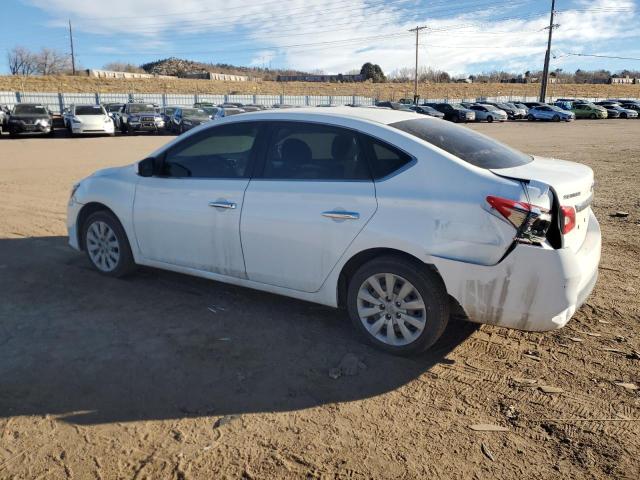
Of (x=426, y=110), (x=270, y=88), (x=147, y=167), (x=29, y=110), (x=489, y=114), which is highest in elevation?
(x=270, y=88)

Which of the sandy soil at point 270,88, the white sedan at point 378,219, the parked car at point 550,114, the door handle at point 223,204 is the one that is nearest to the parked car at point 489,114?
the parked car at point 550,114

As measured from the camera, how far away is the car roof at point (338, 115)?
4.13 m

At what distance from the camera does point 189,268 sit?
15.8ft

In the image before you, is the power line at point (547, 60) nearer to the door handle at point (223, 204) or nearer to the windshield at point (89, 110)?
the windshield at point (89, 110)

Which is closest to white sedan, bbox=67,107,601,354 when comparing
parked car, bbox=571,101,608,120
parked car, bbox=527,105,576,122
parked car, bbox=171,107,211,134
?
parked car, bbox=171,107,211,134

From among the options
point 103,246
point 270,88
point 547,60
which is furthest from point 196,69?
point 103,246

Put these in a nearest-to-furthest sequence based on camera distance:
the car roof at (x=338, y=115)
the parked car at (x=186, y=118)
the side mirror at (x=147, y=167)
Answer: the car roof at (x=338, y=115) < the side mirror at (x=147, y=167) < the parked car at (x=186, y=118)

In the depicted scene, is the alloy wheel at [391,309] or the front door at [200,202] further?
the front door at [200,202]

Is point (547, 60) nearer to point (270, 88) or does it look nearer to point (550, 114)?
point (550, 114)

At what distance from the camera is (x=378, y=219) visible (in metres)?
3.72

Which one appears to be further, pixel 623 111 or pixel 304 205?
pixel 623 111

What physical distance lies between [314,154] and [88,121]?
2496 cm

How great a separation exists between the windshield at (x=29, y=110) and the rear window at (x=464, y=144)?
1077 inches

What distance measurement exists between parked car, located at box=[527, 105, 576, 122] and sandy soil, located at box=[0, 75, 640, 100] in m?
30.2
